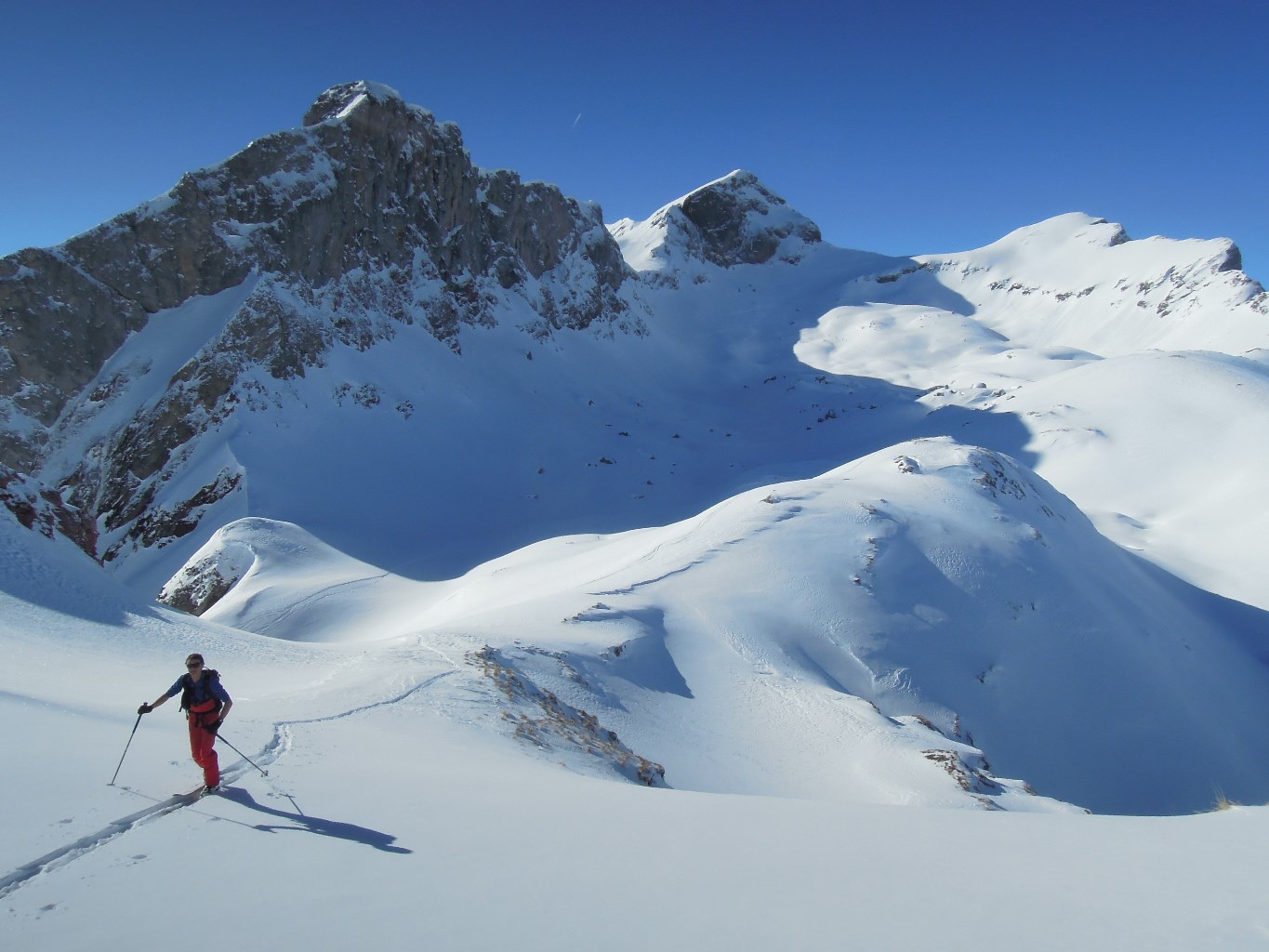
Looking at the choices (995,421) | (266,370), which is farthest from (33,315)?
(995,421)

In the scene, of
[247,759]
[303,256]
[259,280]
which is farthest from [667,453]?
[247,759]

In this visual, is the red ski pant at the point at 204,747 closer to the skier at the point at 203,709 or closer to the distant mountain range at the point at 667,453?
the skier at the point at 203,709

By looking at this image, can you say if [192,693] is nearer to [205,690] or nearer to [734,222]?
[205,690]

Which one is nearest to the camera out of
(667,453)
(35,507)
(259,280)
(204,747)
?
(204,747)

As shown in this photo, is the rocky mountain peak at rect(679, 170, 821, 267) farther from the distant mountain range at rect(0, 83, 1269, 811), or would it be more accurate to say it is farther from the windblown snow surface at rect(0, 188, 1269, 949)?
the windblown snow surface at rect(0, 188, 1269, 949)

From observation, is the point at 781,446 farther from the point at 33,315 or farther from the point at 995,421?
the point at 33,315

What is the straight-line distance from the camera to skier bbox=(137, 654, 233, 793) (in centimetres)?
579

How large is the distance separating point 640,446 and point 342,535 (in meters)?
22.1

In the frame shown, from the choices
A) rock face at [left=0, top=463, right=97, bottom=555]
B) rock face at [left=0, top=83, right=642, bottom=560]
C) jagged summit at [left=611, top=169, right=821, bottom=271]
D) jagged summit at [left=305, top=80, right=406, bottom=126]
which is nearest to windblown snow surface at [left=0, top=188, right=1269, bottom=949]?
rock face at [left=0, top=463, right=97, bottom=555]

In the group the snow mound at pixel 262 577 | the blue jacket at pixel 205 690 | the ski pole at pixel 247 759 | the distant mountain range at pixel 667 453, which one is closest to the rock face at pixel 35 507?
the distant mountain range at pixel 667 453

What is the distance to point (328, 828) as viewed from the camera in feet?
17.1

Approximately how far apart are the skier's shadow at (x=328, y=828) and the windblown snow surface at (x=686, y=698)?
0.04m

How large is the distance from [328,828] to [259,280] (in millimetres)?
45435

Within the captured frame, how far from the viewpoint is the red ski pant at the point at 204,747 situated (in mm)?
5762
